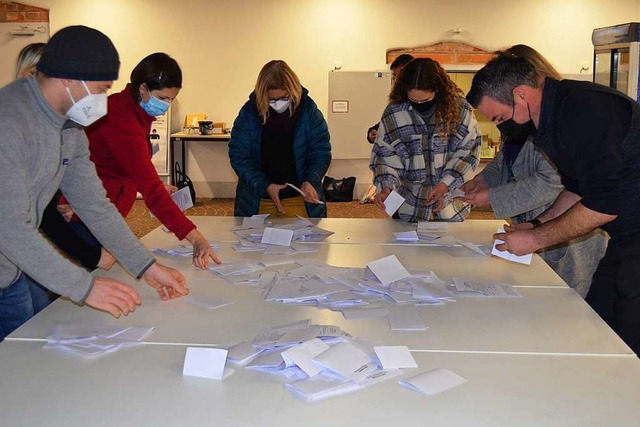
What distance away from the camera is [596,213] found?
234cm

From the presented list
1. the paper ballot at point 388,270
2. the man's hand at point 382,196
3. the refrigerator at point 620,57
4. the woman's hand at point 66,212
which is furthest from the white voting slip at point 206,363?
the refrigerator at point 620,57

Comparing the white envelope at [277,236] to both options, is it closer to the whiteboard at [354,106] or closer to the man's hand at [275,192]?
the man's hand at [275,192]

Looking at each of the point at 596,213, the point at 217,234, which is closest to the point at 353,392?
the point at 596,213

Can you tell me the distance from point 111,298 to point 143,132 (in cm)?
116

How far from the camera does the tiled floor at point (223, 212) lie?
296 inches

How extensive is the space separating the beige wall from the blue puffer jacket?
4933mm

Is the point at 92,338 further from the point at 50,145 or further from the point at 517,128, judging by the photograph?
the point at 517,128

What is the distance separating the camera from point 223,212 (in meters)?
8.12

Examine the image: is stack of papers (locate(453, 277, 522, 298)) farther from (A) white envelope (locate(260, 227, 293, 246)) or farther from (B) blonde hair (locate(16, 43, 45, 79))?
(B) blonde hair (locate(16, 43, 45, 79))

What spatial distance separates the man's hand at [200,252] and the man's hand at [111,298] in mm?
766

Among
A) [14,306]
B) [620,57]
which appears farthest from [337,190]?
[14,306]

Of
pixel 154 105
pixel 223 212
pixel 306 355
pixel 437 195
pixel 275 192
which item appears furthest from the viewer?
pixel 223 212

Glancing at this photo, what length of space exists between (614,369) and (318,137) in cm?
241

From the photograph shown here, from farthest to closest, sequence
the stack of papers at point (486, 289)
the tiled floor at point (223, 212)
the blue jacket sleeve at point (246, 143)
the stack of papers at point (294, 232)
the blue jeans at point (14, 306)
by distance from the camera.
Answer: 1. the tiled floor at point (223, 212)
2. the blue jacket sleeve at point (246, 143)
3. the stack of papers at point (294, 232)
4. the stack of papers at point (486, 289)
5. the blue jeans at point (14, 306)
